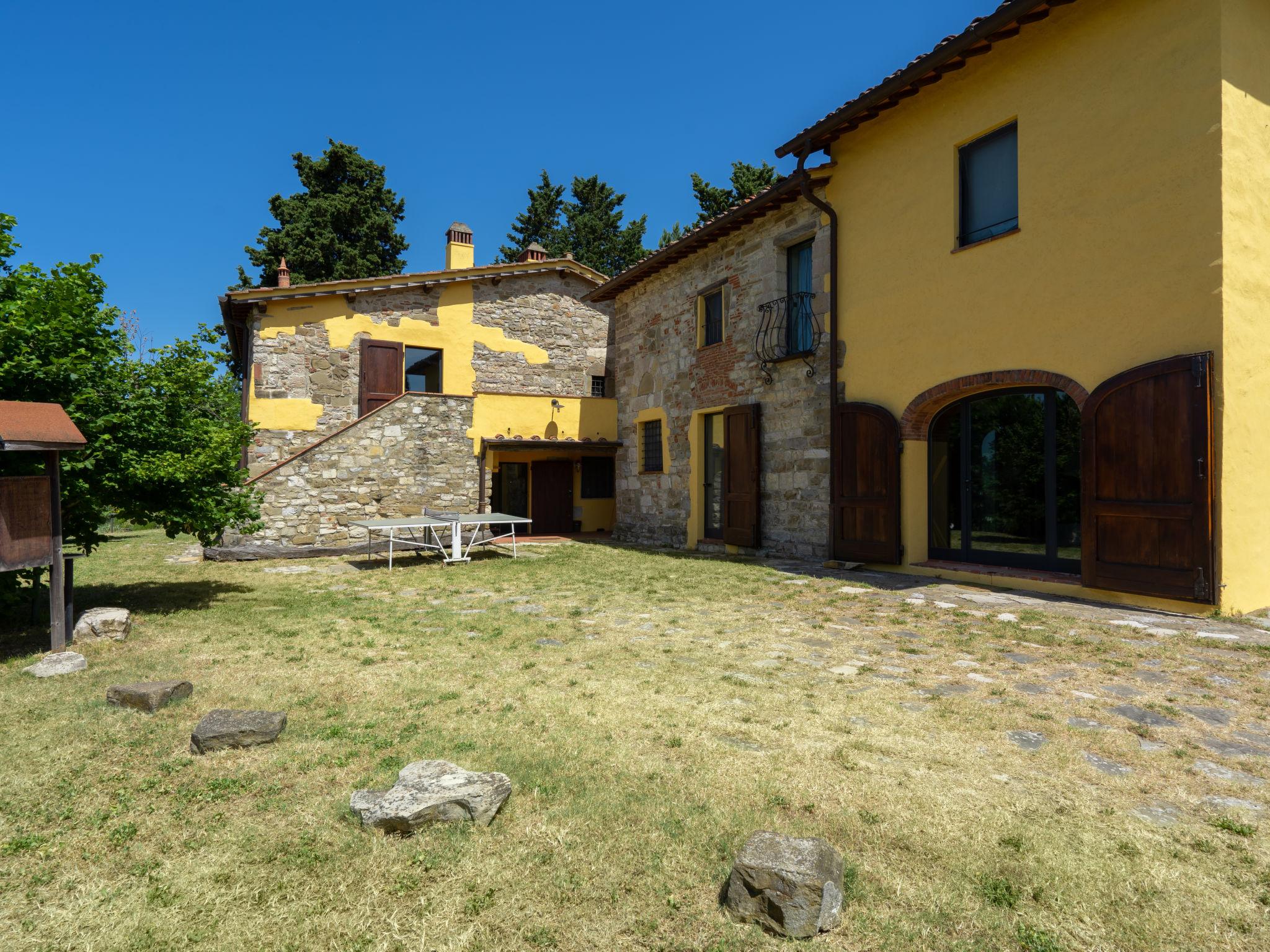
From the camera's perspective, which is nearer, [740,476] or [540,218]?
[740,476]

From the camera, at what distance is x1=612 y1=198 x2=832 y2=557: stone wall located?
392 inches

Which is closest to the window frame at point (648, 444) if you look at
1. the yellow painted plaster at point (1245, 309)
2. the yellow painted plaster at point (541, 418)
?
the yellow painted plaster at point (541, 418)

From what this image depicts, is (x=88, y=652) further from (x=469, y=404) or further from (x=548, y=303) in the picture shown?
(x=548, y=303)

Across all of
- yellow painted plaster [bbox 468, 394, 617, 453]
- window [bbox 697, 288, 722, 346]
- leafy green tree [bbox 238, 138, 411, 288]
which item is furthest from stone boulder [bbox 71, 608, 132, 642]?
leafy green tree [bbox 238, 138, 411, 288]

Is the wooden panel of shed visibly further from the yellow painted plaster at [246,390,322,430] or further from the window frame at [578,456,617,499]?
the window frame at [578,456,617,499]

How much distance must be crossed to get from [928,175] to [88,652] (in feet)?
31.5

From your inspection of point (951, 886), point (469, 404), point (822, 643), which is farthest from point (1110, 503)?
point (469, 404)

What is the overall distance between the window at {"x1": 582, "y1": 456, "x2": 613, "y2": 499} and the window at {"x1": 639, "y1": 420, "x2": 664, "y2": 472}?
1.99m

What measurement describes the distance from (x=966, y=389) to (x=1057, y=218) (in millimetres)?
1899

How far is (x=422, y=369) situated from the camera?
1639 centimetres

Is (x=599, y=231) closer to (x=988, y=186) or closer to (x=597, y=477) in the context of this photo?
(x=597, y=477)

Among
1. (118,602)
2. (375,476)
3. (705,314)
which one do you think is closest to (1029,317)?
(705,314)

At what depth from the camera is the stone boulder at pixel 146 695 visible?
3.83 m

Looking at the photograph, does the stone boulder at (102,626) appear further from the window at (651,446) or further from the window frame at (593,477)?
the window frame at (593,477)
